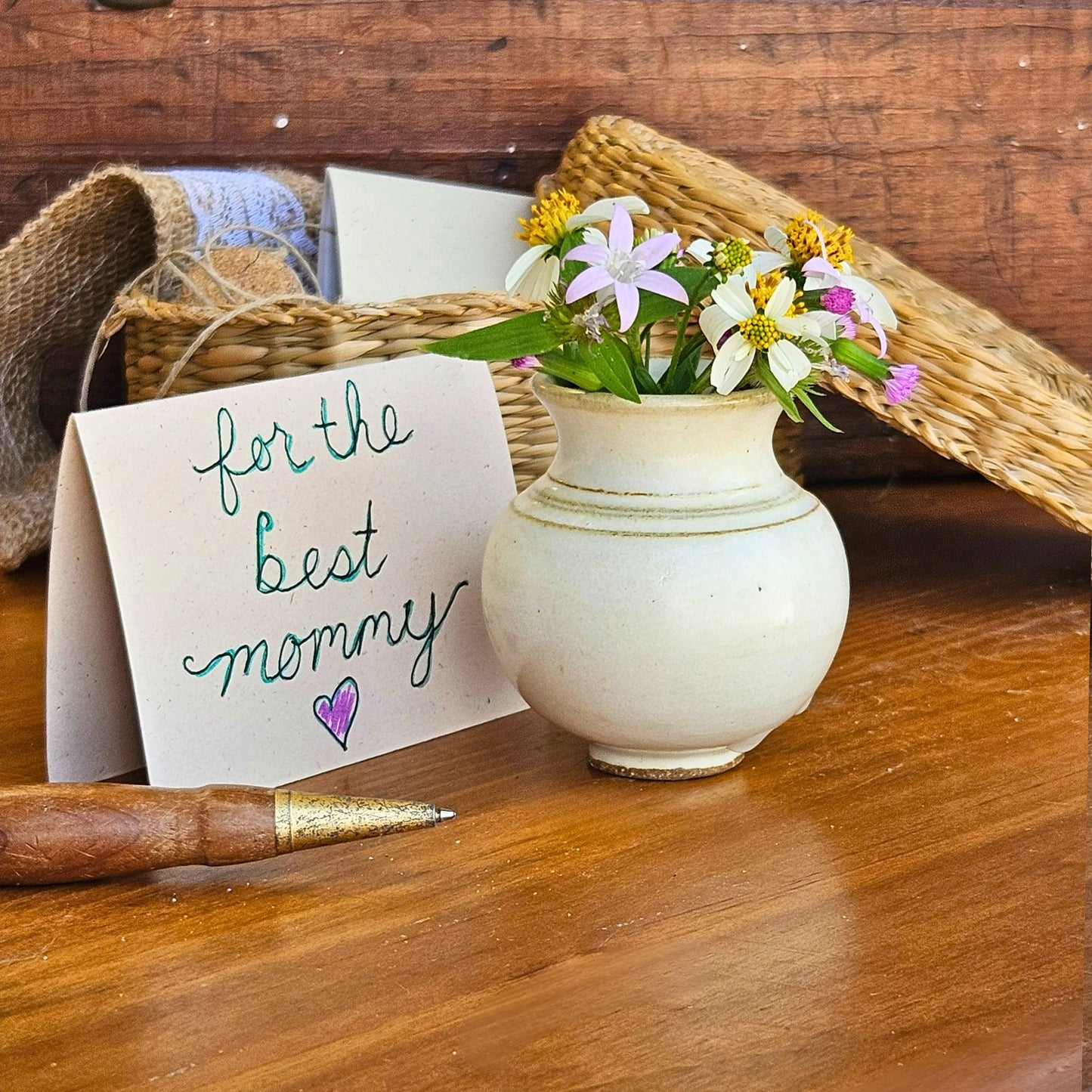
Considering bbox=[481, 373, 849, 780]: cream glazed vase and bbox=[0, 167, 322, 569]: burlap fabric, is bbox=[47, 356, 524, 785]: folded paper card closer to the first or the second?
bbox=[481, 373, 849, 780]: cream glazed vase

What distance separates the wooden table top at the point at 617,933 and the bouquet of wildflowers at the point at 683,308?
7.1 inches

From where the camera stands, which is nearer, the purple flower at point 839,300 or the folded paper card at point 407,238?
the purple flower at point 839,300

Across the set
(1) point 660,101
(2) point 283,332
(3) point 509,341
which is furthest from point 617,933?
(1) point 660,101

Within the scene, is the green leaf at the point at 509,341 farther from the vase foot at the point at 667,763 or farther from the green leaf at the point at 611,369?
the vase foot at the point at 667,763

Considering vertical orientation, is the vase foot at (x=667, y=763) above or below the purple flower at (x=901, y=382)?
below

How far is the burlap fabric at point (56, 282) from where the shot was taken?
0.89 meters

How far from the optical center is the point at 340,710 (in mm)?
640

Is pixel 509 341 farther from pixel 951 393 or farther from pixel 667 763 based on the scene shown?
pixel 951 393

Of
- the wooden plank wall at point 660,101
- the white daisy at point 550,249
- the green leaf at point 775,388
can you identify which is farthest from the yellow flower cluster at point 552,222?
the wooden plank wall at point 660,101

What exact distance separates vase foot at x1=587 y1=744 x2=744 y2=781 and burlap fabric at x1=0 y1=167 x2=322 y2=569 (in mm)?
476

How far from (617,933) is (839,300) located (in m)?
0.27

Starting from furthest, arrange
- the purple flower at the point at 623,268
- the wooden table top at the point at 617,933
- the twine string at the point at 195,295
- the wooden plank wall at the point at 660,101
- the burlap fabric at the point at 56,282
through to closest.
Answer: the wooden plank wall at the point at 660,101
the burlap fabric at the point at 56,282
the twine string at the point at 195,295
the purple flower at the point at 623,268
the wooden table top at the point at 617,933

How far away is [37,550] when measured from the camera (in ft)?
3.18

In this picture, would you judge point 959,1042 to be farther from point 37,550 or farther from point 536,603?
point 37,550
